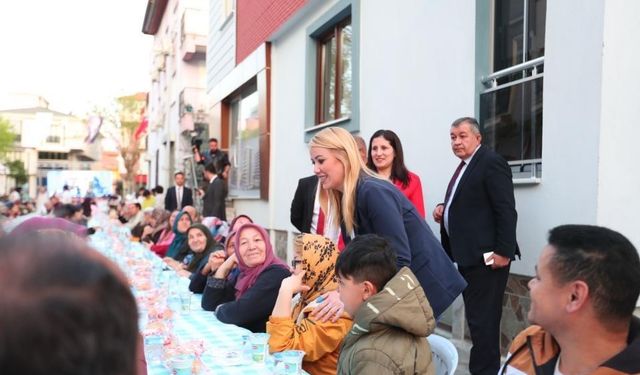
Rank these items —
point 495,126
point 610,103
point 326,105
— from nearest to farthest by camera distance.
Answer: point 610,103, point 495,126, point 326,105

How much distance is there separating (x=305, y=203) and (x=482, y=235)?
1593 mm

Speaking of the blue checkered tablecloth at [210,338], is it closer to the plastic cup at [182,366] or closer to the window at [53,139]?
the plastic cup at [182,366]

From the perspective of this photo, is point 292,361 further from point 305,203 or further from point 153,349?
point 305,203

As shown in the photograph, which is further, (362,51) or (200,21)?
(200,21)

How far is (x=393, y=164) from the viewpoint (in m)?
4.32

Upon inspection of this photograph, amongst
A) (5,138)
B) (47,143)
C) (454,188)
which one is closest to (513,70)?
(454,188)

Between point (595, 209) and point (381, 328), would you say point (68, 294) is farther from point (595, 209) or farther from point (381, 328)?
point (595, 209)

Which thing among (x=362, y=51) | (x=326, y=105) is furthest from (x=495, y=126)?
(x=326, y=105)

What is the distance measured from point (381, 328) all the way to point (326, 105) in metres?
6.36

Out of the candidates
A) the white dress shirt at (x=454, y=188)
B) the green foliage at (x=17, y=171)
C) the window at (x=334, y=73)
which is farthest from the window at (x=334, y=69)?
the green foliage at (x=17, y=171)

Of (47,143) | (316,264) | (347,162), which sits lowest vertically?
(316,264)

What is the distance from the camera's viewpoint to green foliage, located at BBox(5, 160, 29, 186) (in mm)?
57594

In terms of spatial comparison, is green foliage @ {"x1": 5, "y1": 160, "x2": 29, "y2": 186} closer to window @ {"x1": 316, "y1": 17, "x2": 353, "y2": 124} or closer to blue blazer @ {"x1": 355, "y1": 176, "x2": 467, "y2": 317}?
window @ {"x1": 316, "y1": 17, "x2": 353, "y2": 124}

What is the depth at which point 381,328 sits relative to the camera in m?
2.02
